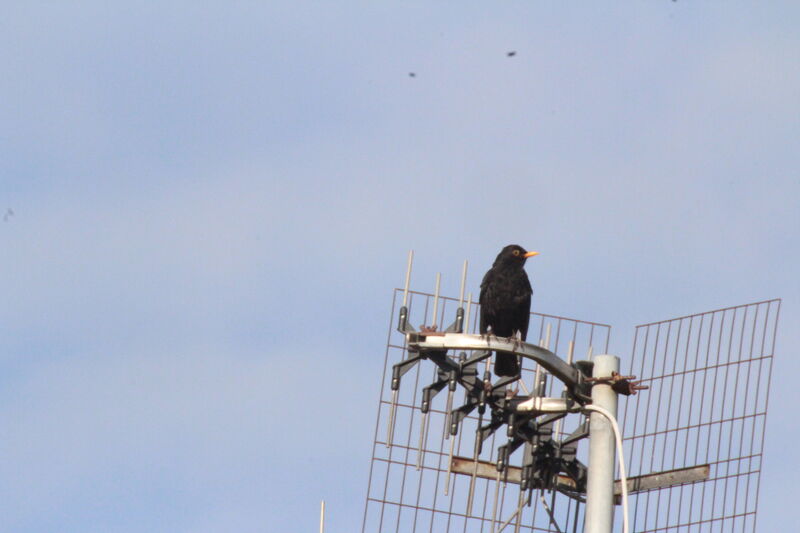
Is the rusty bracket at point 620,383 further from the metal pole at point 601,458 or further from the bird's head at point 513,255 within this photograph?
the bird's head at point 513,255

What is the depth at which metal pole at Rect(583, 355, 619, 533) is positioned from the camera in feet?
39.0

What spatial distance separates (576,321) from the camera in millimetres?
15352

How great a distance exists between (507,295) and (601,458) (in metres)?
5.42

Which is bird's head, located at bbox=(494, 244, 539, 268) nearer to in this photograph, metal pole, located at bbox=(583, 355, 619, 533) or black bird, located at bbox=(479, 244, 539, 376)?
black bird, located at bbox=(479, 244, 539, 376)

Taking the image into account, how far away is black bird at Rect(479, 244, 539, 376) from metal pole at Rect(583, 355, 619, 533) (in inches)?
186

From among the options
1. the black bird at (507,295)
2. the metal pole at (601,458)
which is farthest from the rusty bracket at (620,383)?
the black bird at (507,295)

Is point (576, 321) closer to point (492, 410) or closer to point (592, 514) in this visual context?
point (492, 410)

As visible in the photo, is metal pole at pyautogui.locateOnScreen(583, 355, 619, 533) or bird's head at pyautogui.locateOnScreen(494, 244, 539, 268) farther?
bird's head at pyautogui.locateOnScreen(494, 244, 539, 268)

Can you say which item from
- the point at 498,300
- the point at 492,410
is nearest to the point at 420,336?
the point at 492,410

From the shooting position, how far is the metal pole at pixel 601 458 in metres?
11.9

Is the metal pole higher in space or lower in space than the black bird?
lower

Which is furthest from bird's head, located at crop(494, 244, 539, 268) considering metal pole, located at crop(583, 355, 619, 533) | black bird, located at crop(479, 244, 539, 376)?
metal pole, located at crop(583, 355, 619, 533)

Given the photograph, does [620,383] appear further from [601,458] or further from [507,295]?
[507,295]

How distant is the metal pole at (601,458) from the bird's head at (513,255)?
5128 millimetres
